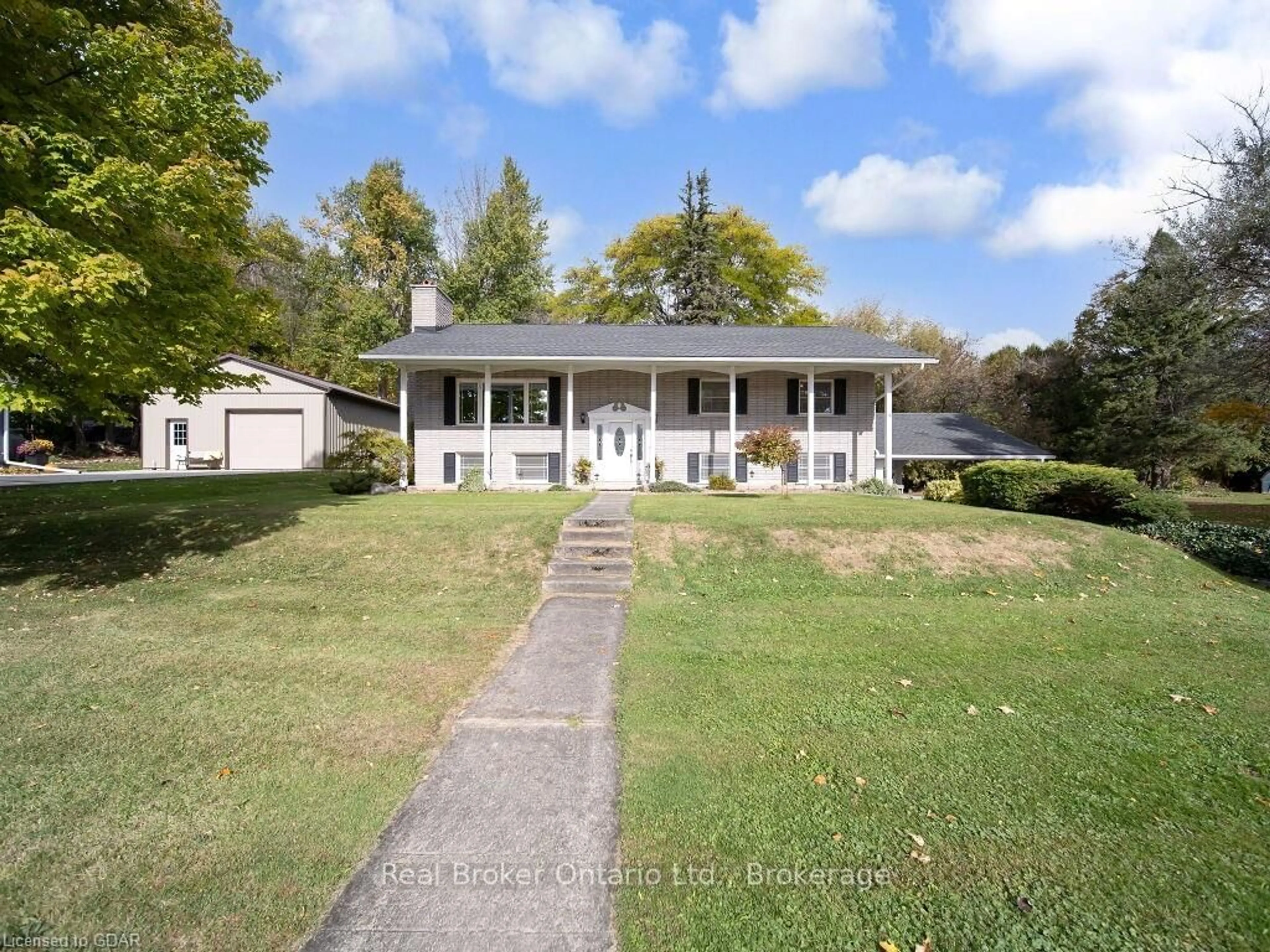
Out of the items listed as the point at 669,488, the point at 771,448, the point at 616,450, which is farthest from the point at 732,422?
the point at 616,450

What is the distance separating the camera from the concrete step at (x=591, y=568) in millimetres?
8734

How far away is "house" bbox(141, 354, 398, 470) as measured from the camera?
25.6 meters

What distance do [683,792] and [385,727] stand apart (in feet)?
6.85

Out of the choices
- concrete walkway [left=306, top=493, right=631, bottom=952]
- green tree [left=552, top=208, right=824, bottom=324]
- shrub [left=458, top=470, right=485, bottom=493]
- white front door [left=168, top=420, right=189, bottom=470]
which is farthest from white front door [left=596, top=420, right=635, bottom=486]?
white front door [left=168, top=420, right=189, bottom=470]

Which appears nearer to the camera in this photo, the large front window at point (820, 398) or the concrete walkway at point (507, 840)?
the concrete walkway at point (507, 840)

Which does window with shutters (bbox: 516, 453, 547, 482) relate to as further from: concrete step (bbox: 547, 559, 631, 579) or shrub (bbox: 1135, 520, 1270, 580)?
shrub (bbox: 1135, 520, 1270, 580)

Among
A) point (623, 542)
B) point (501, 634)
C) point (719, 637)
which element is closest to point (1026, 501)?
point (623, 542)

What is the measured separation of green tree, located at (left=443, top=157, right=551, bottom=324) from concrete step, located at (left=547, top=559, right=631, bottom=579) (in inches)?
937

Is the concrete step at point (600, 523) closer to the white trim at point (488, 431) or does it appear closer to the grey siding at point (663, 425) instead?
the white trim at point (488, 431)

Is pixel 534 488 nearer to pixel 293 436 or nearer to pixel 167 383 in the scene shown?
pixel 167 383

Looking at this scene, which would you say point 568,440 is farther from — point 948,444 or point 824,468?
point 948,444

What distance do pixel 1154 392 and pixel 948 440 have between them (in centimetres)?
877

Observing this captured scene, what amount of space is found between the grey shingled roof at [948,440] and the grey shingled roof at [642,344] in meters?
4.05

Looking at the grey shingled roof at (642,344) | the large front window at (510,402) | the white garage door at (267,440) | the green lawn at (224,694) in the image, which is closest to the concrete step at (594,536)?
the green lawn at (224,694)
